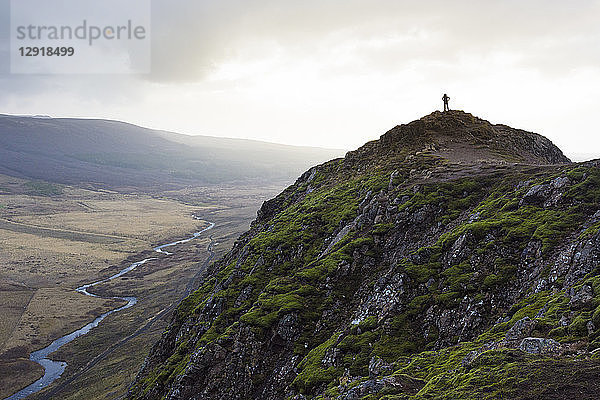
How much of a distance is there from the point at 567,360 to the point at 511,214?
16.0 metres

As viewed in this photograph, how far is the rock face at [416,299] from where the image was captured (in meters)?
18.9

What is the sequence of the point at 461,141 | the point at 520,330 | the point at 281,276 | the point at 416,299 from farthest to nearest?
1. the point at 461,141
2. the point at 281,276
3. the point at 416,299
4. the point at 520,330

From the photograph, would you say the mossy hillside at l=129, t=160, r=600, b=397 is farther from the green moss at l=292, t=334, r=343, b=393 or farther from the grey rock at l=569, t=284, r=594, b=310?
the grey rock at l=569, t=284, r=594, b=310

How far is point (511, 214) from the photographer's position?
30.8 meters

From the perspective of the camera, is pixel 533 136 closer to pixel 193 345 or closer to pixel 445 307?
pixel 445 307

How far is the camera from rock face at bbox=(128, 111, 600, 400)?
18922mm

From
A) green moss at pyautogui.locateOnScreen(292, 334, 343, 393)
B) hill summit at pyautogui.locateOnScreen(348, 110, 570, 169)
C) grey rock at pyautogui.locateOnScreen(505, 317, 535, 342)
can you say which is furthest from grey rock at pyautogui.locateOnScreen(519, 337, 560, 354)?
hill summit at pyautogui.locateOnScreen(348, 110, 570, 169)

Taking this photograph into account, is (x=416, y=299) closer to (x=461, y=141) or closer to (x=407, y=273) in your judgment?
(x=407, y=273)

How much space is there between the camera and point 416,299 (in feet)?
91.2

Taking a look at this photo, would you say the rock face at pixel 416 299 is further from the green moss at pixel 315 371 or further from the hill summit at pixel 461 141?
the hill summit at pixel 461 141

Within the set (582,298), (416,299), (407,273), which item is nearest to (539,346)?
(582,298)

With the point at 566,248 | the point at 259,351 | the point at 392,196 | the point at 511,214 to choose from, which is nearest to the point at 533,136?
the point at 392,196

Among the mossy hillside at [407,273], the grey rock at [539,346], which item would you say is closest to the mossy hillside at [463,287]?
the mossy hillside at [407,273]

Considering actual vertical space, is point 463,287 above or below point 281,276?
above
